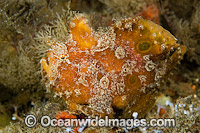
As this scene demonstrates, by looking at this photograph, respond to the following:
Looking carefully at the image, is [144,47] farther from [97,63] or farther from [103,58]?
[97,63]

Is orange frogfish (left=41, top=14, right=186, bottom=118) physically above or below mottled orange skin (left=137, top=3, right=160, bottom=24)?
below

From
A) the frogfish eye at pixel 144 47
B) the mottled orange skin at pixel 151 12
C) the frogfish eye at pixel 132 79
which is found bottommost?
the frogfish eye at pixel 132 79

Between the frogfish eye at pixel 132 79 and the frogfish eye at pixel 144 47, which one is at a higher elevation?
the frogfish eye at pixel 144 47

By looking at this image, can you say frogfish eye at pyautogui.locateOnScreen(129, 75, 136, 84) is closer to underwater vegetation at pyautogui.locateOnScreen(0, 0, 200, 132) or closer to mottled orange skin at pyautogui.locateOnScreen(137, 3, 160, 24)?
underwater vegetation at pyautogui.locateOnScreen(0, 0, 200, 132)

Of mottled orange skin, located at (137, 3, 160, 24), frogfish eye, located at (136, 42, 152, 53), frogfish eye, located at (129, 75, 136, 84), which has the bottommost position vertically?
frogfish eye, located at (129, 75, 136, 84)

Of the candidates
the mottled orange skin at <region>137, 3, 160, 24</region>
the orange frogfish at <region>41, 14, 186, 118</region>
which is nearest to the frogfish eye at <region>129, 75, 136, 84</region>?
the orange frogfish at <region>41, 14, 186, 118</region>

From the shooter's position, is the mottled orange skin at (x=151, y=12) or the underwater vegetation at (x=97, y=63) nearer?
the underwater vegetation at (x=97, y=63)

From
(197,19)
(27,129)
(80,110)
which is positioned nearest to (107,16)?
(197,19)

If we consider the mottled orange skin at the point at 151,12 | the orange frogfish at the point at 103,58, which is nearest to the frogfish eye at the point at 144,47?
the orange frogfish at the point at 103,58

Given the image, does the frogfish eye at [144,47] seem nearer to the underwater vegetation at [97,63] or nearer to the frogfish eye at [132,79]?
the underwater vegetation at [97,63]
